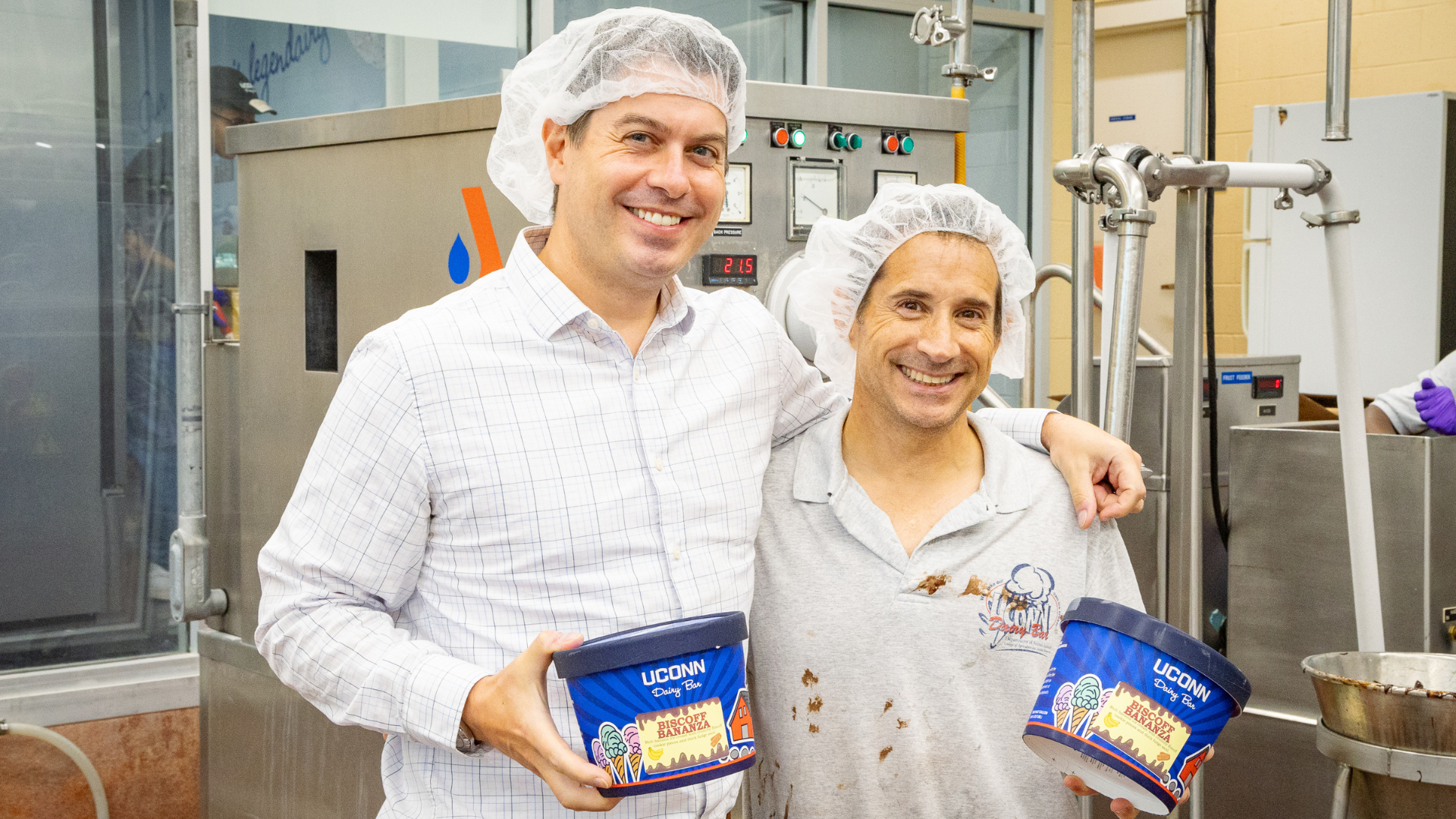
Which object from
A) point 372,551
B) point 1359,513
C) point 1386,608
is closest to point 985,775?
point 372,551

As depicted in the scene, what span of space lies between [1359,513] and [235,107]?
2.70 meters

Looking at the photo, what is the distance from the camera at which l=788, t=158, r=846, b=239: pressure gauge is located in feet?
6.50

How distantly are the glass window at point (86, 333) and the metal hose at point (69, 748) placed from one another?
19.3 inches

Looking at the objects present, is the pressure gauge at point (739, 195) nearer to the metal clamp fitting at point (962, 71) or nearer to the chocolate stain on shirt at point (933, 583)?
the metal clamp fitting at point (962, 71)

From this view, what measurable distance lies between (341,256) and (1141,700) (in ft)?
4.72

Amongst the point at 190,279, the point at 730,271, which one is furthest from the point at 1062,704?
the point at 190,279

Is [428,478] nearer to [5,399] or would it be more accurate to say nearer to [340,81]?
[5,399]

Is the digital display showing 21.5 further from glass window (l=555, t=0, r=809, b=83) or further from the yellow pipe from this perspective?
glass window (l=555, t=0, r=809, b=83)

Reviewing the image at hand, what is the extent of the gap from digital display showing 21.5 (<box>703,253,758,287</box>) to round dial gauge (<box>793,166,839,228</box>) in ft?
0.36

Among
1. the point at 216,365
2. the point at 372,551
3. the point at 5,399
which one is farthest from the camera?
the point at 5,399

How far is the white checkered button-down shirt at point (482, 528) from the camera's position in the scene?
1066 mm

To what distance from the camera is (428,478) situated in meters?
1.08

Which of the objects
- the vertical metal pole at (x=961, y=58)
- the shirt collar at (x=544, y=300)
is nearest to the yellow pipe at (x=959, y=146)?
the vertical metal pole at (x=961, y=58)

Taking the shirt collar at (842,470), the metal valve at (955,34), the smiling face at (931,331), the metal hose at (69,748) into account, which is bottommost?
the metal hose at (69,748)
